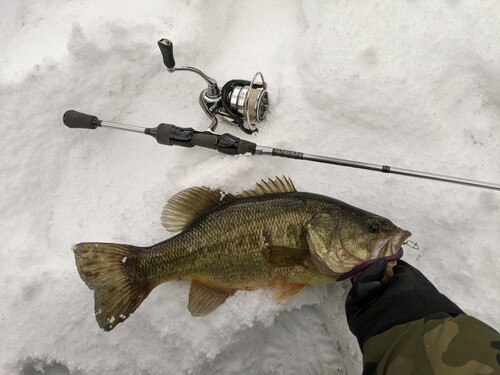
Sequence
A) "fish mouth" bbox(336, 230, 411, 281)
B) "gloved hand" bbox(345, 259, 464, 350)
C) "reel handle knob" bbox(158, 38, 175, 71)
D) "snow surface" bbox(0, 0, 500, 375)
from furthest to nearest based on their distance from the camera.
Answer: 1. "snow surface" bbox(0, 0, 500, 375)
2. "reel handle knob" bbox(158, 38, 175, 71)
3. "fish mouth" bbox(336, 230, 411, 281)
4. "gloved hand" bbox(345, 259, 464, 350)

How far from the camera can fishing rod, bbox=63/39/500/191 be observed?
6.98ft

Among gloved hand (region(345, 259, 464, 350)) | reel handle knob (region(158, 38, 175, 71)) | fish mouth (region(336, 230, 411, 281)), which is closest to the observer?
gloved hand (region(345, 259, 464, 350))

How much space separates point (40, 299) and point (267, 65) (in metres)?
1.99

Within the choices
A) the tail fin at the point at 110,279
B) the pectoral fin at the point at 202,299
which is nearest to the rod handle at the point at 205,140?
the tail fin at the point at 110,279

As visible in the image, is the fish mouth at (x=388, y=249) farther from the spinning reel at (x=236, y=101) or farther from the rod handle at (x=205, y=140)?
the spinning reel at (x=236, y=101)

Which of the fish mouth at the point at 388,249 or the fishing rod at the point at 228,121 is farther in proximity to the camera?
the fishing rod at the point at 228,121

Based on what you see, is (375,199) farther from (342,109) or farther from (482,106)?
(482,106)

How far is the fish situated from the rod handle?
11.2 inches

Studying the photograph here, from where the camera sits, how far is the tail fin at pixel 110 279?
1999mm

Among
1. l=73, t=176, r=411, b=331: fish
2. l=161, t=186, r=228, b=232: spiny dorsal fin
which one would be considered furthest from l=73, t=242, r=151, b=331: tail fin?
l=161, t=186, r=228, b=232: spiny dorsal fin

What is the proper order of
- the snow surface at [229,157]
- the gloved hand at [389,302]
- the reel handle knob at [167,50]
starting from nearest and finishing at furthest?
the gloved hand at [389,302] → the reel handle knob at [167,50] → the snow surface at [229,157]

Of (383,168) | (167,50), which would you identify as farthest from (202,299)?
(167,50)

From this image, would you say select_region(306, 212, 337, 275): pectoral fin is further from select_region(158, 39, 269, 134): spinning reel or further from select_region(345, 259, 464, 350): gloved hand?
select_region(158, 39, 269, 134): spinning reel

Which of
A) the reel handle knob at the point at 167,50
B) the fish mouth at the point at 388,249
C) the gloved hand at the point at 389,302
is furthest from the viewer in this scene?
the reel handle knob at the point at 167,50
